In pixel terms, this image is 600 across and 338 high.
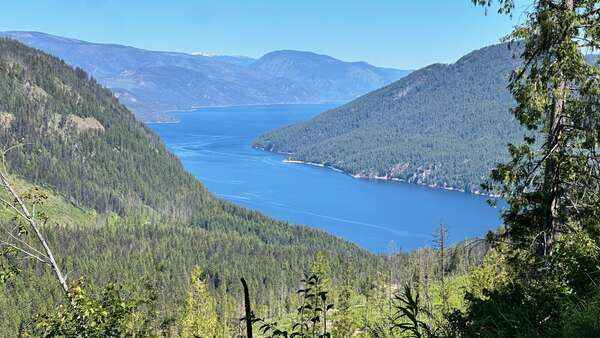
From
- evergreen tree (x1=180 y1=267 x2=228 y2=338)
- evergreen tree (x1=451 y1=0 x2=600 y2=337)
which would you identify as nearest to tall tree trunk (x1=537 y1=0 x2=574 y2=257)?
evergreen tree (x1=451 y1=0 x2=600 y2=337)

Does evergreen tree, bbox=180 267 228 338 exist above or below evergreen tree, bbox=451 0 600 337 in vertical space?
below

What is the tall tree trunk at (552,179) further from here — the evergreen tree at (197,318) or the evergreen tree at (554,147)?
the evergreen tree at (197,318)

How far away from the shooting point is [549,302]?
8414 millimetres

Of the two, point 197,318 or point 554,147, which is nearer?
point 554,147

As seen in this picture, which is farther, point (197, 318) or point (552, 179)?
point (197, 318)

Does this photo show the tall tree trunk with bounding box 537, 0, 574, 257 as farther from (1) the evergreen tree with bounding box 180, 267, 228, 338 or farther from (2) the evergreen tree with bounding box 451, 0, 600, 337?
(1) the evergreen tree with bounding box 180, 267, 228, 338

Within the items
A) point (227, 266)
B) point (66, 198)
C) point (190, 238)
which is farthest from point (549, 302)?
point (66, 198)

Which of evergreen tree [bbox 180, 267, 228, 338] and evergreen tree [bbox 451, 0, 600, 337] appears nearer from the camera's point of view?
evergreen tree [bbox 451, 0, 600, 337]

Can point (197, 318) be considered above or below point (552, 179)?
below

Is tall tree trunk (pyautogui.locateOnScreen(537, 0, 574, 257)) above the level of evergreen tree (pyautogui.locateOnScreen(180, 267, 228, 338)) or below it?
above

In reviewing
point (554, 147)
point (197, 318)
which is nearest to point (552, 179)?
point (554, 147)

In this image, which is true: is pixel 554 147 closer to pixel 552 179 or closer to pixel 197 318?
pixel 552 179

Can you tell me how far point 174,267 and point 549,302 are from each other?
13763 cm

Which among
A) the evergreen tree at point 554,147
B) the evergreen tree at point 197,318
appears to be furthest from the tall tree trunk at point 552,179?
the evergreen tree at point 197,318
